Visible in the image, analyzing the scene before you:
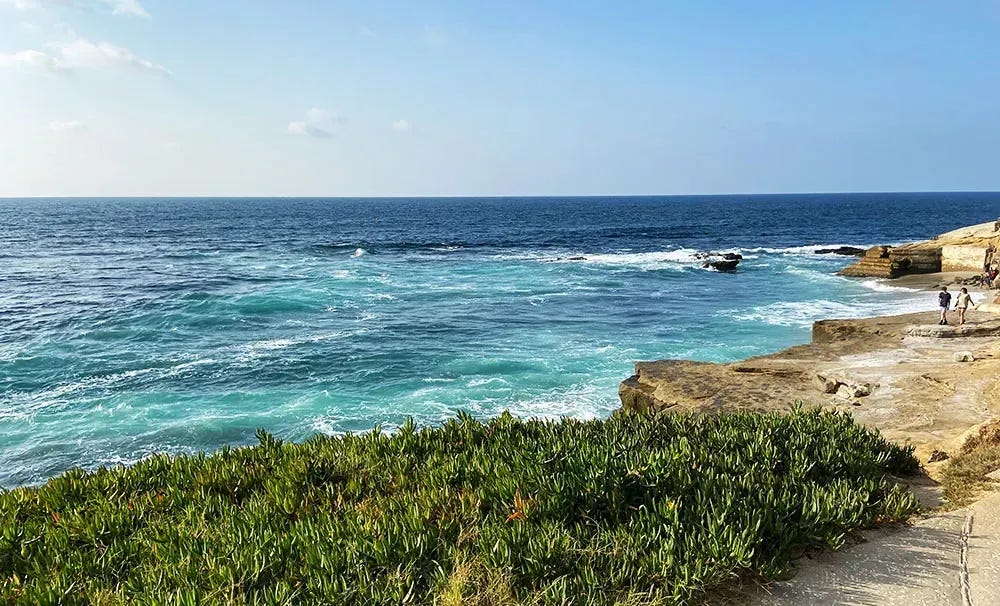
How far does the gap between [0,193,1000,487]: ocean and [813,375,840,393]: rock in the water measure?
557 cm

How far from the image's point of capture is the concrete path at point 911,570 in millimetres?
5676

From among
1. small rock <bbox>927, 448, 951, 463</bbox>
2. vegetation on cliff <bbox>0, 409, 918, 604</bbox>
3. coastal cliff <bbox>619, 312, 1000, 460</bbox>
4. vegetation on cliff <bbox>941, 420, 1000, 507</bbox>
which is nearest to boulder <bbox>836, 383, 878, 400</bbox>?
coastal cliff <bbox>619, 312, 1000, 460</bbox>

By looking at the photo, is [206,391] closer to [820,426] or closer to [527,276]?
[820,426]

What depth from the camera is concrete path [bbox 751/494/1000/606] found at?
568 centimetres

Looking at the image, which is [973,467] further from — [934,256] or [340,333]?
[934,256]

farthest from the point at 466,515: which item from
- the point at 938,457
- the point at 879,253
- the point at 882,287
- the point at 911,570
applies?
the point at 879,253

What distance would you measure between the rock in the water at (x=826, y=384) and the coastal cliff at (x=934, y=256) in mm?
31082

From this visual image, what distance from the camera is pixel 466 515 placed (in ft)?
22.0

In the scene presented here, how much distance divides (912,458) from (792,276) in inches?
1608

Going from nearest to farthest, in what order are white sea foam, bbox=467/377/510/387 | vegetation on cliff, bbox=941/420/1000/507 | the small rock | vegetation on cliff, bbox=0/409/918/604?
vegetation on cliff, bbox=0/409/918/604 → vegetation on cliff, bbox=941/420/1000/507 → the small rock → white sea foam, bbox=467/377/510/387

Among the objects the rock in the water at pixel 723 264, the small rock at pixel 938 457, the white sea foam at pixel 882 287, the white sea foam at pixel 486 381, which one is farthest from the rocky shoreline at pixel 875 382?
the rock in the water at pixel 723 264

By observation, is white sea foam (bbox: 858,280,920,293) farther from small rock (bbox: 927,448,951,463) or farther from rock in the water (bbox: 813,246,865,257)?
small rock (bbox: 927,448,951,463)

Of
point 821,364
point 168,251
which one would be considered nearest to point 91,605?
point 821,364

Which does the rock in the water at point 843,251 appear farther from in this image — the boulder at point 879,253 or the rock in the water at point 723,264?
the boulder at point 879,253
